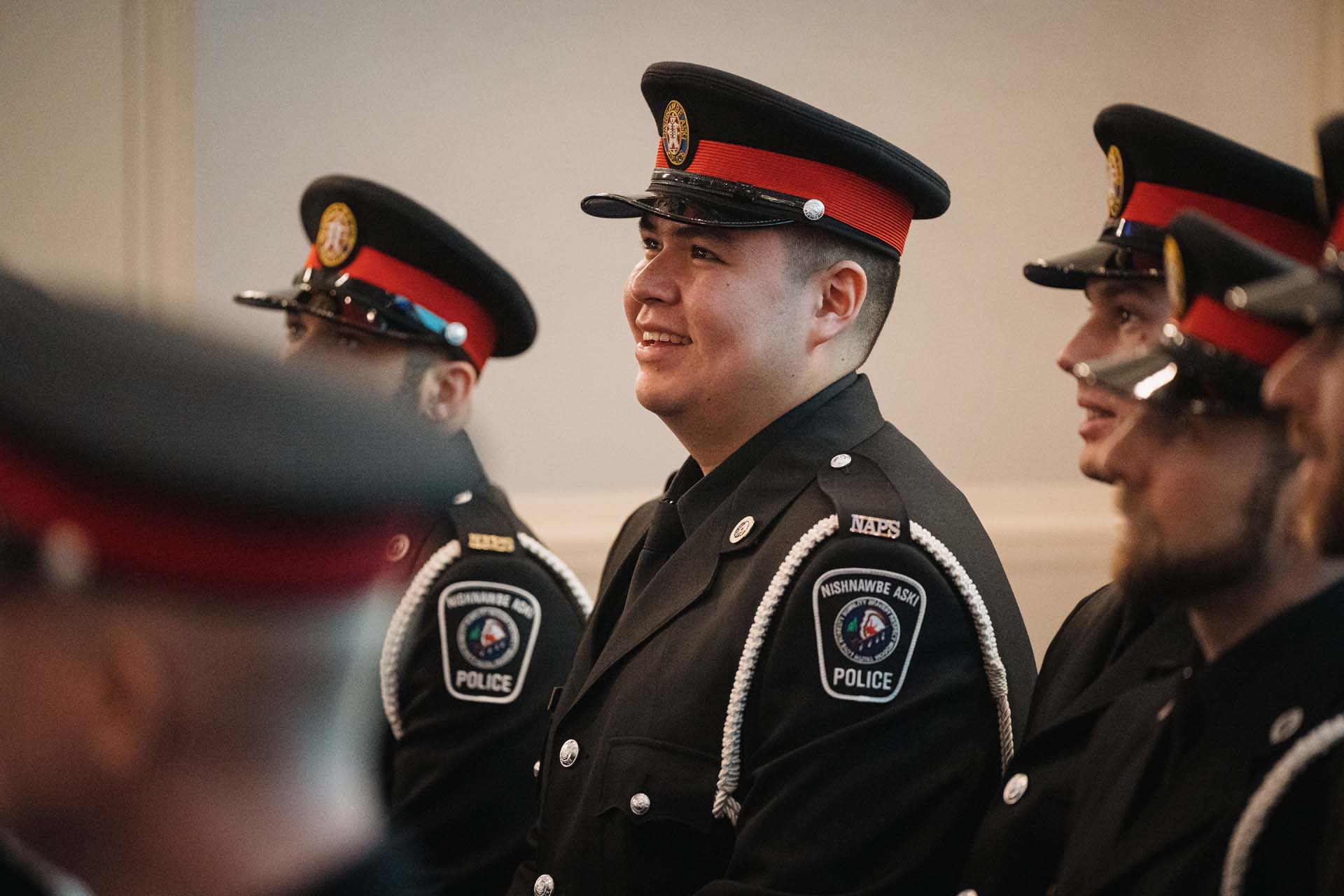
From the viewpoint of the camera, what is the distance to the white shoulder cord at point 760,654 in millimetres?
1577

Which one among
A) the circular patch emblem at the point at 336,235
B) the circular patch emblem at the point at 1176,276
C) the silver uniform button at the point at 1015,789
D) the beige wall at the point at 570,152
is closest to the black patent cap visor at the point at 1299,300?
the circular patch emblem at the point at 1176,276

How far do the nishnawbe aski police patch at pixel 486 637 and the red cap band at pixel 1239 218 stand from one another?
1072mm

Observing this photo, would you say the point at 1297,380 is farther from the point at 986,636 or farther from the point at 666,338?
the point at 666,338

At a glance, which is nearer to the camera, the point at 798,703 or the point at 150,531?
the point at 150,531

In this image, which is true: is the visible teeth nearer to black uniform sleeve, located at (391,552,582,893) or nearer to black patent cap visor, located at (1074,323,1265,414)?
black uniform sleeve, located at (391,552,582,893)

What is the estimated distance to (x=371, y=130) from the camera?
12.9 feet

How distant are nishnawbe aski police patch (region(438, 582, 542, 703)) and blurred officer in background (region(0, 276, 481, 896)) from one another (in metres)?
1.40

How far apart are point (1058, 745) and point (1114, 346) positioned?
59cm

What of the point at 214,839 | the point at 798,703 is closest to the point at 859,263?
the point at 798,703

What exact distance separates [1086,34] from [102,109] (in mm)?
2779

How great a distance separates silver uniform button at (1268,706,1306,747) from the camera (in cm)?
109

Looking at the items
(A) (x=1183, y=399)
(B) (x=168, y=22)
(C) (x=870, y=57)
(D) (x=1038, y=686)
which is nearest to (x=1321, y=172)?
(A) (x=1183, y=399)

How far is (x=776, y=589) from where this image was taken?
1643 mm

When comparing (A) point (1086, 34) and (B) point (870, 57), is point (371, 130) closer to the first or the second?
(B) point (870, 57)
